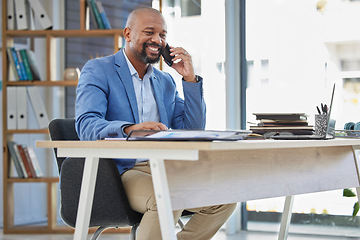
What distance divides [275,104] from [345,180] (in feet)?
6.03

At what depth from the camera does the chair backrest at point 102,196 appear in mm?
2105

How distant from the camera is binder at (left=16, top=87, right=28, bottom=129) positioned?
14.2ft

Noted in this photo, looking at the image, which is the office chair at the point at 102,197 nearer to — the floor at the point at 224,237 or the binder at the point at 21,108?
the floor at the point at 224,237

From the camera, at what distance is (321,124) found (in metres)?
2.22

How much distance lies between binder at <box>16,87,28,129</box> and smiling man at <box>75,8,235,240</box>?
190 cm

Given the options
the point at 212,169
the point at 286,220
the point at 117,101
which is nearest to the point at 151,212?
the point at 212,169

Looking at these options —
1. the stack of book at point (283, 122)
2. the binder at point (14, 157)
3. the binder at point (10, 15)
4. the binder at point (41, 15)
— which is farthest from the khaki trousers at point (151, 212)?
the binder at point (10, 15)

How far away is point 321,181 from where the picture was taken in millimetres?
2338

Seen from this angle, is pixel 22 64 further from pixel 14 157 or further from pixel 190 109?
pixel 190 109

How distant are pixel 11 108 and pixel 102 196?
97.1 inches

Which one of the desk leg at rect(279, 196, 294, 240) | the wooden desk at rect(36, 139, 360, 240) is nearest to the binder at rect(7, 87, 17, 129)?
the desk leg at rect(279, 196, 294, 240)

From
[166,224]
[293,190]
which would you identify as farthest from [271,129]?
[166,224]

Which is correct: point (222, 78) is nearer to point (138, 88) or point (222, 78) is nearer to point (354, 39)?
point (354, 39)

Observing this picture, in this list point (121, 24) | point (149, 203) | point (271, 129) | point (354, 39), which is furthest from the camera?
point (121, 24)
